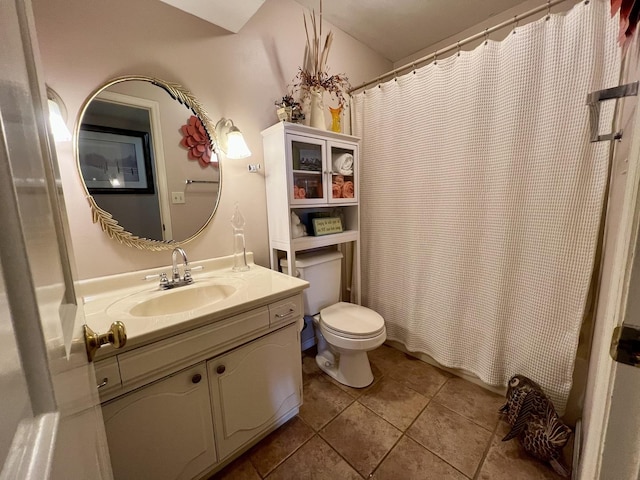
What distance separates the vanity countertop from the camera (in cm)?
85

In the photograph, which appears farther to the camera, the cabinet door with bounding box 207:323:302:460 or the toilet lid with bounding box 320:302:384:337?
the toilet lid with bounding box 320:302:384:337

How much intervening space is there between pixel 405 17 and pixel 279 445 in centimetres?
273

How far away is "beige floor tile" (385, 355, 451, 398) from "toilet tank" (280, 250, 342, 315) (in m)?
0.63

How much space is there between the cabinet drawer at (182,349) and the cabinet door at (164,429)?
0.05 metres

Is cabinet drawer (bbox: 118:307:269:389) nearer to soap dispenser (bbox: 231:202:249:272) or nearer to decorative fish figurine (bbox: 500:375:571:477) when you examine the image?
soap dispenser (bbox: 231:202:249:272)

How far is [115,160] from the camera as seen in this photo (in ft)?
3.69

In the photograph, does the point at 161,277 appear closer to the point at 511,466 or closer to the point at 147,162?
the point at 147,162

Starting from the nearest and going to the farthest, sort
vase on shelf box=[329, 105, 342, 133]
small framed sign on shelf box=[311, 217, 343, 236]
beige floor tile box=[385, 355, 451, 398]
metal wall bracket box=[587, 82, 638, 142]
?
metal wall bracket box=[587, 82, 638, 142] < beige floor tile box=[385, 355, 451, 398] < small framed sign on shelf box=[311, 217, 343, 236] < vase on shelf box=[329, 105, 342, 133]

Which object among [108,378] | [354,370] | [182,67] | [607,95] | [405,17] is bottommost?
[354,370]

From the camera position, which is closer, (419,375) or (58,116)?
(58,116)

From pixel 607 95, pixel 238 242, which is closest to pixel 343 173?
pixel 238 242

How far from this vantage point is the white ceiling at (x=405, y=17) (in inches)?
65.6

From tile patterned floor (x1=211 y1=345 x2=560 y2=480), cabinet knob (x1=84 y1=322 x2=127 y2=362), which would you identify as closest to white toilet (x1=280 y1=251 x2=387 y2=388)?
tile patterned floor (x1=211 y1=345 x2=560 y2=480)

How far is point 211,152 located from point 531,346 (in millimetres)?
1988
